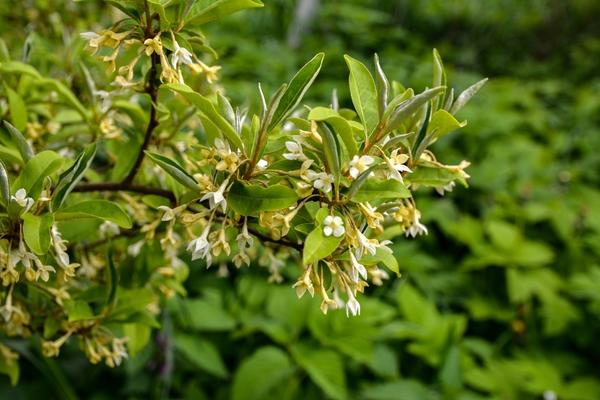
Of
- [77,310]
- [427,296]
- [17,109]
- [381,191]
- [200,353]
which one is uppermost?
[381,191]

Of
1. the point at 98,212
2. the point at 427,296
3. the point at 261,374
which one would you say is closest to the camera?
the point at 98,212

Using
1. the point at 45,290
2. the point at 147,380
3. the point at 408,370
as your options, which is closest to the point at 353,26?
the point at 408,370

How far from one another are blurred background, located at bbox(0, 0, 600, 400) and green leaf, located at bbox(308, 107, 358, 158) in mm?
694

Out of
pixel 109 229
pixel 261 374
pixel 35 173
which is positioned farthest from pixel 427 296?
pixel 35 173

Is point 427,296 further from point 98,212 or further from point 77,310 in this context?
point 98,212

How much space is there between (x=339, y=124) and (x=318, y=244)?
0.13 meters

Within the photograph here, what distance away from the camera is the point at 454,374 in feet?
5.95

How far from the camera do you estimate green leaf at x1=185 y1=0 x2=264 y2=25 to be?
0.79 m

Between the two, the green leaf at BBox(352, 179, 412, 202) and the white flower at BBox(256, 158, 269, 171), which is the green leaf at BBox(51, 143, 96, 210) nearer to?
the white flower at BBox(256, 158, 269, 171)

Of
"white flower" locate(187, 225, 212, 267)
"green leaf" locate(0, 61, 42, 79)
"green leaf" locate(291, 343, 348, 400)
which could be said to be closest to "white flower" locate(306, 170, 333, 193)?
"white flower" locate(187, 225, 212, 267)

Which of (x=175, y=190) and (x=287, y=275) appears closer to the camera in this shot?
(x=175, y=190)

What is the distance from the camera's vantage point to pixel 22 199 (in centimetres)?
75

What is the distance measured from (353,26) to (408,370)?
8.95 ft

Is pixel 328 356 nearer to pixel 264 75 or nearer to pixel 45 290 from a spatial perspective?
pixel 45 290
